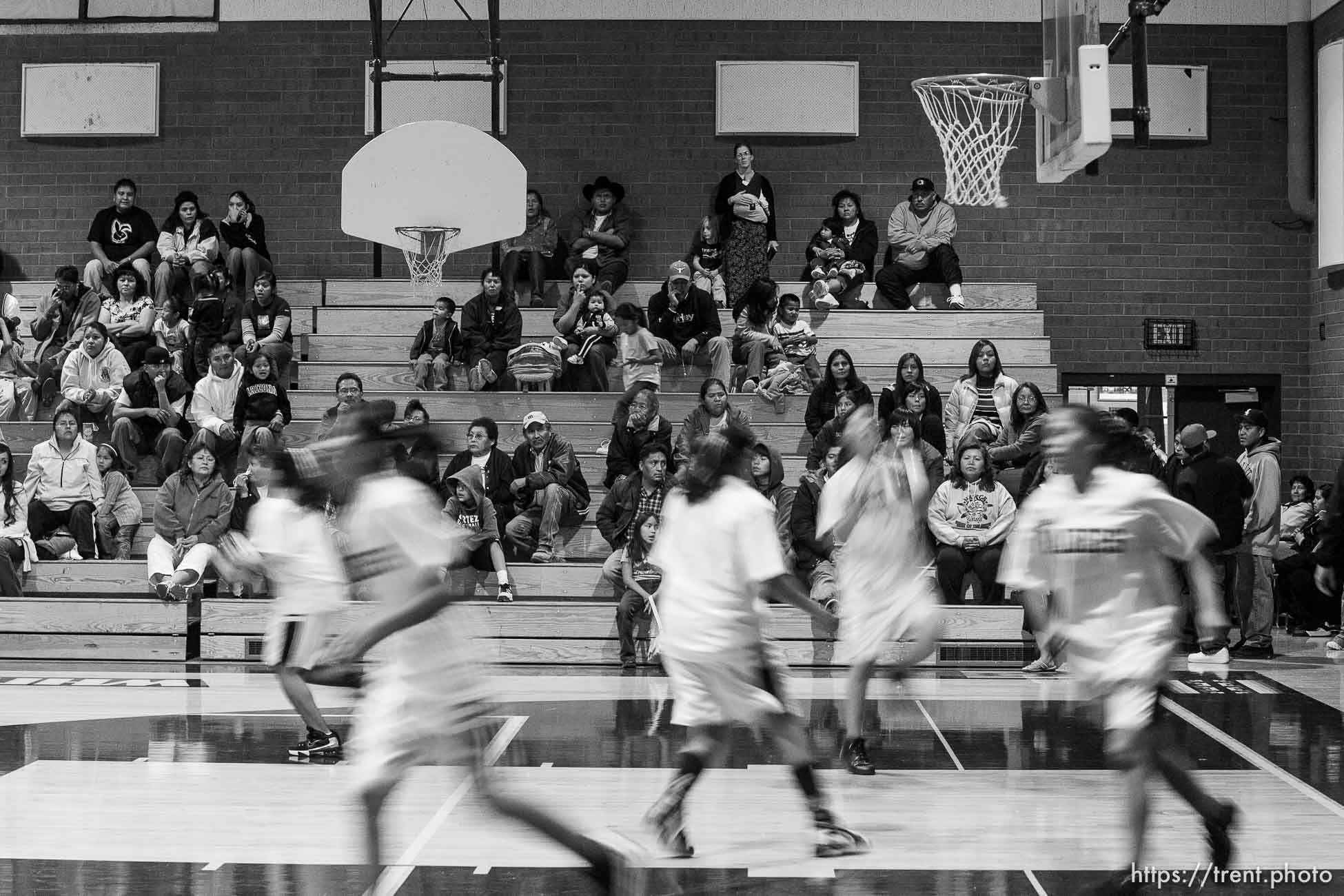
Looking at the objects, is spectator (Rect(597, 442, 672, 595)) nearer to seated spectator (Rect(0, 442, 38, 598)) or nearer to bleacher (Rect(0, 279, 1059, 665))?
bleacher (Rect(0, 279, 1059, 665))

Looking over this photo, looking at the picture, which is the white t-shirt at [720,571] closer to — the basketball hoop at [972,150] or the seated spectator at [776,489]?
the seated spectator at [776,489]

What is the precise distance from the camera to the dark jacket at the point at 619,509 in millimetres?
12312

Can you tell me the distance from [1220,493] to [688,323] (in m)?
5.76

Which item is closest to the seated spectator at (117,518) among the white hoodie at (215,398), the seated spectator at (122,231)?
the white hoodie at (215,398)

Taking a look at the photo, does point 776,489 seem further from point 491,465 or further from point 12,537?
point 12,537

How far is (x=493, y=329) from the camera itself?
1547cm

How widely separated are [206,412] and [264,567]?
7.16m

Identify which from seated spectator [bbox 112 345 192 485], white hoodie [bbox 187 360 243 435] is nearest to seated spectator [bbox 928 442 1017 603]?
white hoodie [bbox 187 360 243 435]

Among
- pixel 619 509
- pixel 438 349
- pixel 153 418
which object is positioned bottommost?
pixel 619 509

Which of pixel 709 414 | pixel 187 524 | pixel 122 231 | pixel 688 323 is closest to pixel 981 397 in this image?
pixel 709 414

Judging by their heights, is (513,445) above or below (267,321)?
below

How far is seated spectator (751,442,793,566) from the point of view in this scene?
39.5 ft

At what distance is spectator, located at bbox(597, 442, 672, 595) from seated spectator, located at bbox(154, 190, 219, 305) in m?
6.40

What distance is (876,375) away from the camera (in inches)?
629
